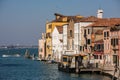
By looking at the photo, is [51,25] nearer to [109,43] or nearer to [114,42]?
[109,43]

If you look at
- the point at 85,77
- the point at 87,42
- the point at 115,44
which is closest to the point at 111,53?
the point at 115,44

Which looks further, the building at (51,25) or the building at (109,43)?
the building at (51,25)

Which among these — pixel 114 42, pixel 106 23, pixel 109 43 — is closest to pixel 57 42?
pixel 106 23

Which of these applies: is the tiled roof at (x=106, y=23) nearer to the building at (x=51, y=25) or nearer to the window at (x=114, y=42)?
the window at (x=114, y=42)

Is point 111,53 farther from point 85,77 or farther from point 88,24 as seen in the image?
point 88,24

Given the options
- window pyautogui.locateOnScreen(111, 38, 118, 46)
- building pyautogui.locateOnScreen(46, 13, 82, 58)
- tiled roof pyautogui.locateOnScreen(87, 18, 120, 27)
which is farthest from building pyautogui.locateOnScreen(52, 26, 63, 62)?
window pyautogui.locateOnScreen(111, 38, 118, 46)

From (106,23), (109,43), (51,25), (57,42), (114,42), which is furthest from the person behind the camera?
(51,25)

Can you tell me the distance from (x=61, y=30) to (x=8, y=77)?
3477 centimetres

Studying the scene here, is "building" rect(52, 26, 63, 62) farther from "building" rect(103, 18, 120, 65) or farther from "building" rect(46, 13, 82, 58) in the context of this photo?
"building" rect(103, 18, 120, 65)

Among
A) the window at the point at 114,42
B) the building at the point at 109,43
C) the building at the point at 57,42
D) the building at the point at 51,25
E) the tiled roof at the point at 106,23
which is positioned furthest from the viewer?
the building at the point at 51,25

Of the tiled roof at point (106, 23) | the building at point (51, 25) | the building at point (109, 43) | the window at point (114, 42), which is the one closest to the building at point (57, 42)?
the building at point (51, 25)

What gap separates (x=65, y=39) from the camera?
8581 cm

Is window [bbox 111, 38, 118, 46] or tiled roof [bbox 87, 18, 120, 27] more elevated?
tiled roof [bbox 87, 18, 120, 27]

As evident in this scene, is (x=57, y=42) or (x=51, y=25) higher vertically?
(x=51, y=25)
